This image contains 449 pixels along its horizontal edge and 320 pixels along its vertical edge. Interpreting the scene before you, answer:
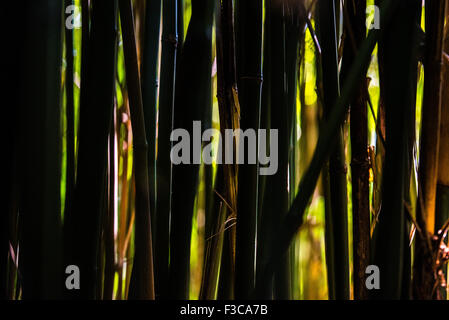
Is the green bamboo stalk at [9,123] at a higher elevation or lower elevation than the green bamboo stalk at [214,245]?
higher

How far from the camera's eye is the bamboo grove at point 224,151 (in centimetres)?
37

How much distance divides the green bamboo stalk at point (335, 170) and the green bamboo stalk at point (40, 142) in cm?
24

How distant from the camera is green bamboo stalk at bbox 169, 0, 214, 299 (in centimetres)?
45

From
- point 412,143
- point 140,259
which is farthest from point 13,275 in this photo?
point 412,143

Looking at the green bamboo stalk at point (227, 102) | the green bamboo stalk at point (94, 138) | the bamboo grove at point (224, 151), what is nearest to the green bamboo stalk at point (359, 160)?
the bamboo grove at point (224, 151)

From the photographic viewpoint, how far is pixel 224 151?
20.3 inches

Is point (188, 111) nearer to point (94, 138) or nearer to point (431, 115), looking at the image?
point (94, 138)

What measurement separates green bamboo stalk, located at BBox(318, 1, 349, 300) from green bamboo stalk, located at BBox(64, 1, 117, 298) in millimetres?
198

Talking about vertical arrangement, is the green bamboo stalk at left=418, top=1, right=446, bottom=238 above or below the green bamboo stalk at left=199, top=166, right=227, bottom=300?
above

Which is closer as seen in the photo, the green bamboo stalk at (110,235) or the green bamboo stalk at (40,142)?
the green bamboo stalk at (40,142)

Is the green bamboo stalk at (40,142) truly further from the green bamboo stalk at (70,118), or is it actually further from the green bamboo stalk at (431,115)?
the green bamboo stalk at (431,115)

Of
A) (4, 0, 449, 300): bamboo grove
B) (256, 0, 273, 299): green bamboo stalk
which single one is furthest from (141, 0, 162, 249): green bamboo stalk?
(256, 0, 273, 299): green bamboo stalk

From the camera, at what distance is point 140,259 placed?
420 mm

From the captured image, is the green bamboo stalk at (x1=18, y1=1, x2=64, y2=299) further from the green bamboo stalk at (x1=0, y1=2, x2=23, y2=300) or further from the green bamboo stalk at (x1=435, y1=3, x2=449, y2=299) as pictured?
the green bamboo stalk at (x1=435, y1=3, x2=449, y2=299)
